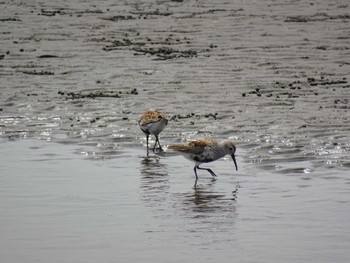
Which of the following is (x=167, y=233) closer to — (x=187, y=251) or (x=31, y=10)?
(x=187, y=251)

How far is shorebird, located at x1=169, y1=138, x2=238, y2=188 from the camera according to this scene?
15.5 m

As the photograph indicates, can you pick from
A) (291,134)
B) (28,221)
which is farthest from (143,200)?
(291,134)

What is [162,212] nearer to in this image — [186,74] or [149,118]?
[149,118]

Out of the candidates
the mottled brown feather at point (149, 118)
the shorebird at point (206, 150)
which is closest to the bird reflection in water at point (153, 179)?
the shorebird at point (206, 150)

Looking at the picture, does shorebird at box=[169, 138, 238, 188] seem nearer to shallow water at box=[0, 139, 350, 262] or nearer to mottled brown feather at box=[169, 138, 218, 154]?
mottled brown feather at box=[169, 138, 218, 154]

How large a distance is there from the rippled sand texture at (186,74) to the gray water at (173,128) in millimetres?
53

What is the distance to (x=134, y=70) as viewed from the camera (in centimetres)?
2380

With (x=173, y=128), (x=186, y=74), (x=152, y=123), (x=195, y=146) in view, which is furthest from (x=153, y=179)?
(x=186, y=74)

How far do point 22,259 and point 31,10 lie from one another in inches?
855

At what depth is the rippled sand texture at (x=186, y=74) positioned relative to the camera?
723 inches

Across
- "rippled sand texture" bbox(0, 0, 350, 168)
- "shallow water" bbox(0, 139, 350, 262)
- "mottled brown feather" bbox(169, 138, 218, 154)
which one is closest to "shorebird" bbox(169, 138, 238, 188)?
"mottled brown feather" bbox(169, 138, 218, 154)

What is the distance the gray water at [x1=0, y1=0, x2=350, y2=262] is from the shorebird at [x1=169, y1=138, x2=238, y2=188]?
31 cm

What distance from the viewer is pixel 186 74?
76.3ft

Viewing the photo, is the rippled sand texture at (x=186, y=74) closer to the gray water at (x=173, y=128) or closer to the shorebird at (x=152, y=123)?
the gray water at (x=173, y=128)
